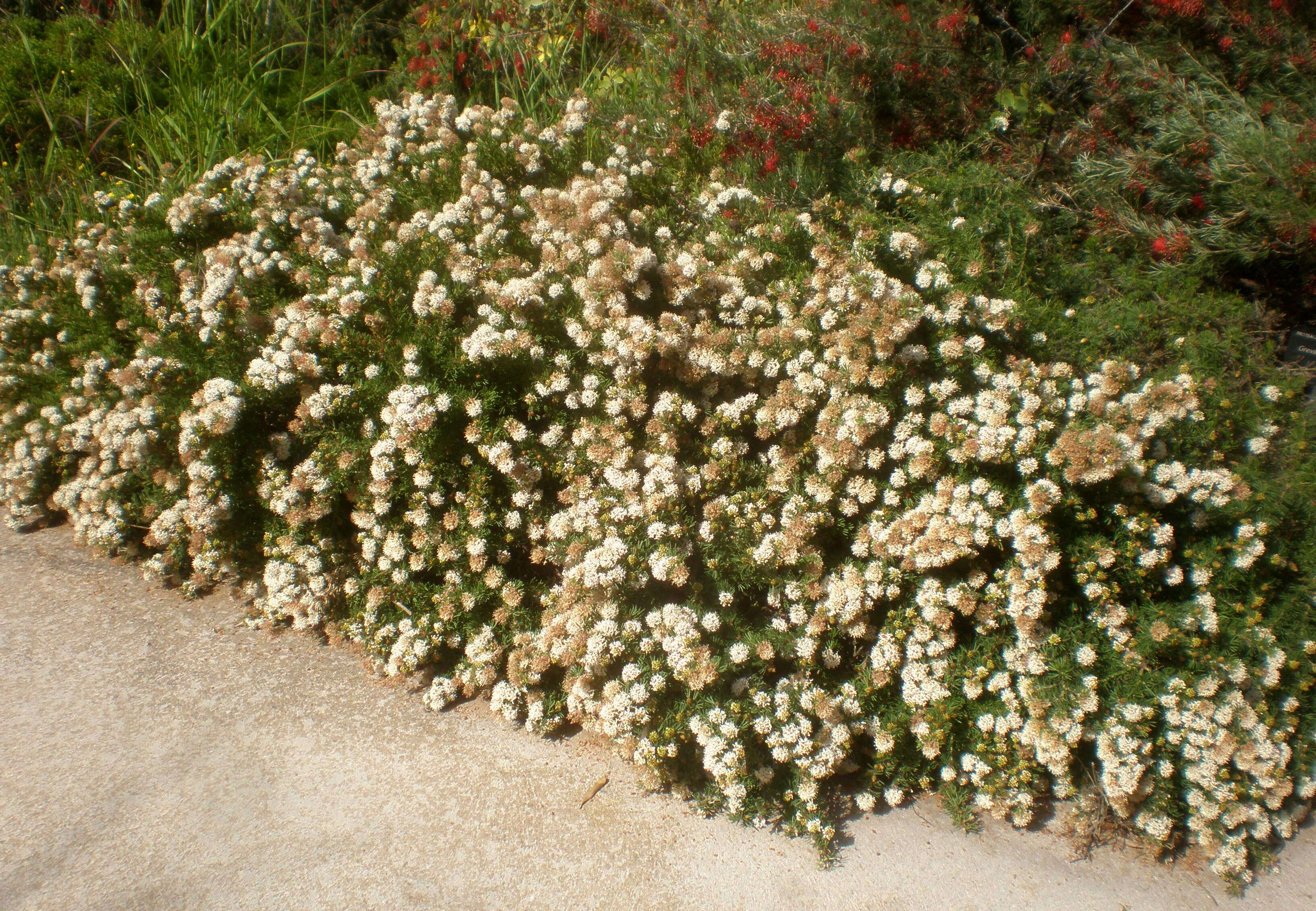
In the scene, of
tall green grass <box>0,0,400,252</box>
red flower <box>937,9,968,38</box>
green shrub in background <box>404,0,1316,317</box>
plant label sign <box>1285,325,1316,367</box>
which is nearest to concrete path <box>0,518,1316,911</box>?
plant label sign <box>1285,325,1316,367</box>

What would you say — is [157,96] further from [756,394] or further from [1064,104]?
[1064,104]

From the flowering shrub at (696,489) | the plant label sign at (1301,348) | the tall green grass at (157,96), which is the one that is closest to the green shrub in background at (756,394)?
the flowering shrub at (696,489)

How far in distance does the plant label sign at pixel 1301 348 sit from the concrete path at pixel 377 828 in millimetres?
2181

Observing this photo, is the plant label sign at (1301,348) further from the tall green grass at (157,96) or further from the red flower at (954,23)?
the tall green grass at (157,96)

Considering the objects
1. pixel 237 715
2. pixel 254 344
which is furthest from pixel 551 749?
pixel 254 344

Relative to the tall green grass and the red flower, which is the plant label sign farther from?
the tall green grass

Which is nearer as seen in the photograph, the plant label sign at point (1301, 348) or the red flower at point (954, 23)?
the plant label sign at point (1301, 348)

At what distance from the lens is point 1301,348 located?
3803 mm

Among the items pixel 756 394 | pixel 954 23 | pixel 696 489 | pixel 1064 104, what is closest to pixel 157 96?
pixel 756 394

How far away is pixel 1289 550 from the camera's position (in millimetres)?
3143

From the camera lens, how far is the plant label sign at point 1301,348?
379cm

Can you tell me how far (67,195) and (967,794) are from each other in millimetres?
6509

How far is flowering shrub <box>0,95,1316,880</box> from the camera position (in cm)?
295

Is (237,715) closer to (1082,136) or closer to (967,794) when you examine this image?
(967,794)
